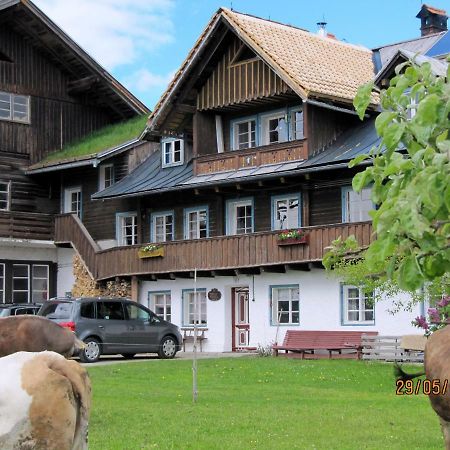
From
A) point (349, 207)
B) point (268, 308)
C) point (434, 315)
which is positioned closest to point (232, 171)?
point (349, 207)

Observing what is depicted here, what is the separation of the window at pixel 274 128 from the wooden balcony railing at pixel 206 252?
13.3 ft

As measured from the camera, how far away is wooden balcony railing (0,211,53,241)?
129 ft

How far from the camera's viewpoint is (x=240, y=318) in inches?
1385

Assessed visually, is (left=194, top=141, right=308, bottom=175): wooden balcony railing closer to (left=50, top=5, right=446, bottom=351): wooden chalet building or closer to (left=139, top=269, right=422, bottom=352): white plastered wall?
(left=50, top=5, right=446, bottom=351): wooden chalet building

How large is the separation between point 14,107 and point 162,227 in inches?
329

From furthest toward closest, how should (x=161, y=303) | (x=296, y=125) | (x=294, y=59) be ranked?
(x=161, y=303) → (x=296, y=125) → (x=294, y=59)

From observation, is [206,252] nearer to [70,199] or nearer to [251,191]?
[251,191]

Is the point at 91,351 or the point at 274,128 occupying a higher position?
the point at 274,128

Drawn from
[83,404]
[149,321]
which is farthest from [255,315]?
[83,404]

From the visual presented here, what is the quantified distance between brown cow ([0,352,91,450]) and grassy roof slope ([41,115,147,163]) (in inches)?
1300

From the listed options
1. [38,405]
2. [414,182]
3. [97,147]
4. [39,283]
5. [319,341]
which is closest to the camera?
[414,182]

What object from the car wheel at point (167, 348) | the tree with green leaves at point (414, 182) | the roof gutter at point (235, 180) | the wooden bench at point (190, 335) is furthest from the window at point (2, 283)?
the tree with green leaves at point (414, 182)

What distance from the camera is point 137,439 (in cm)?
1238

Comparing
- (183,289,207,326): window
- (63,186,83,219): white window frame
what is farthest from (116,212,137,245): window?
(183,289,207,326): window
